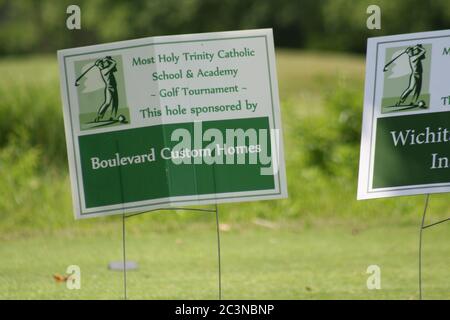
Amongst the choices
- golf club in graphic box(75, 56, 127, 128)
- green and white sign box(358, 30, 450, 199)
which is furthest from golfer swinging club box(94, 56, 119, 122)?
green and white sign box(358, 30, 450, 199)

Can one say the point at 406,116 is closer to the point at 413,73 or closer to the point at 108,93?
the point at 413,73

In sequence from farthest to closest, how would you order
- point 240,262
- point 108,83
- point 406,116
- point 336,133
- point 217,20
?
point 217,20 → point 336,133 → point 240,262 → point 406,116 → point 108,83

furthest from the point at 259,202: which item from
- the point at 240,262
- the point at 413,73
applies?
the point at 413,73

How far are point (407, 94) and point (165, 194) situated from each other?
1.53m

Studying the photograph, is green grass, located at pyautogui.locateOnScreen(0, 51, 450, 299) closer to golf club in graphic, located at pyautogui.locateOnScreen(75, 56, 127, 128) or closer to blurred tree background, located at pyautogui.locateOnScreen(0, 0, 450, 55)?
golf club in graphic, located at pyautogui.locateOnScreen(75, 56, 127, 128)

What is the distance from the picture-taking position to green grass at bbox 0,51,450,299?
6859 millimetres

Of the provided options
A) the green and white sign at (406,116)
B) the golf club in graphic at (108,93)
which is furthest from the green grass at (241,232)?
the golf club in graphic at (108,93)

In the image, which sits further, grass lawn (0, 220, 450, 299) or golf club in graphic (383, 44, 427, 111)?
grass lawn (0, 220, 450, 299)

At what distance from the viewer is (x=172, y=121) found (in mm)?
5621

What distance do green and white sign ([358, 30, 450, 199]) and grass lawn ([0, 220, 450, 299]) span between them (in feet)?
3.47

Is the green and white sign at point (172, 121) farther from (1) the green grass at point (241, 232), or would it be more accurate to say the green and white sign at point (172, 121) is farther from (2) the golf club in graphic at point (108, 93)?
(1) the green grass at point (241, 232)

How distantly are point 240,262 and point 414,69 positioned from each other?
8.90 feet

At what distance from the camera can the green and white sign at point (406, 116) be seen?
5594 mm
